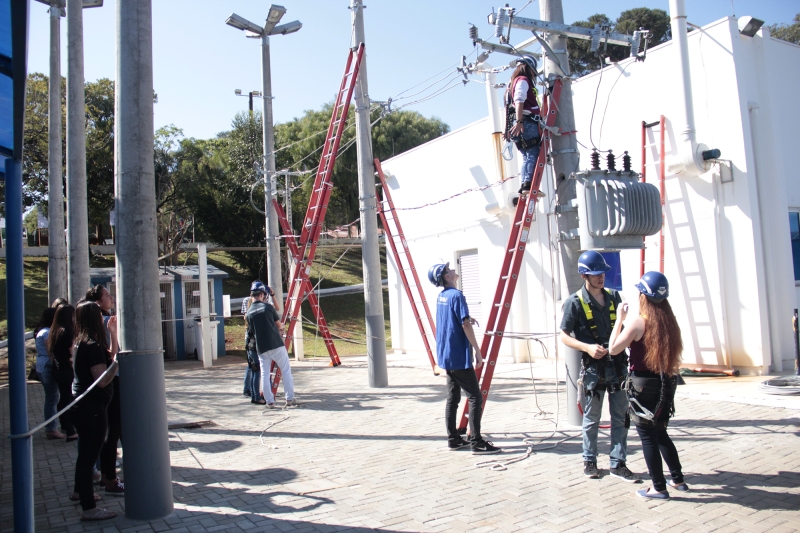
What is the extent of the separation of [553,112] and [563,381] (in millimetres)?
5346

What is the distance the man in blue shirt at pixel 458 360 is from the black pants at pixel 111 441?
122 inches

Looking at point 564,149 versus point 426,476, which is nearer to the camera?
point 426,476

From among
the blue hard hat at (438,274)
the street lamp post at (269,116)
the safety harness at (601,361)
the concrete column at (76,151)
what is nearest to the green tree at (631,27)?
the street lamp post at (269,116)

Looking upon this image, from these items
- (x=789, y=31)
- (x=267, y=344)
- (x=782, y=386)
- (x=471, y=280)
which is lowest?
(x=782, y=386)

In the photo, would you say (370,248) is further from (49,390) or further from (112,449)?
(112,449)

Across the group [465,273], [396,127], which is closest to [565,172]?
[465,273]

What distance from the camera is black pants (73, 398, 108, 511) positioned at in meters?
5.01

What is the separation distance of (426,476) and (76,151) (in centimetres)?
801

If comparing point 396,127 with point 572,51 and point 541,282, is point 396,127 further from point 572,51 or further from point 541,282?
point 541,282

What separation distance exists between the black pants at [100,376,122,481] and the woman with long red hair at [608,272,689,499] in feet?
14.2

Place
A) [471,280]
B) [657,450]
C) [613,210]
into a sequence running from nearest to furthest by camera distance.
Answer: [657,450]
[613,210]
[471,280]

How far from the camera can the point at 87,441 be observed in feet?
16.8

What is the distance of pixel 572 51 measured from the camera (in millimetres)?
38250

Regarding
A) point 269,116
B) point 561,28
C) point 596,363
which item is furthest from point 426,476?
point 269,116
